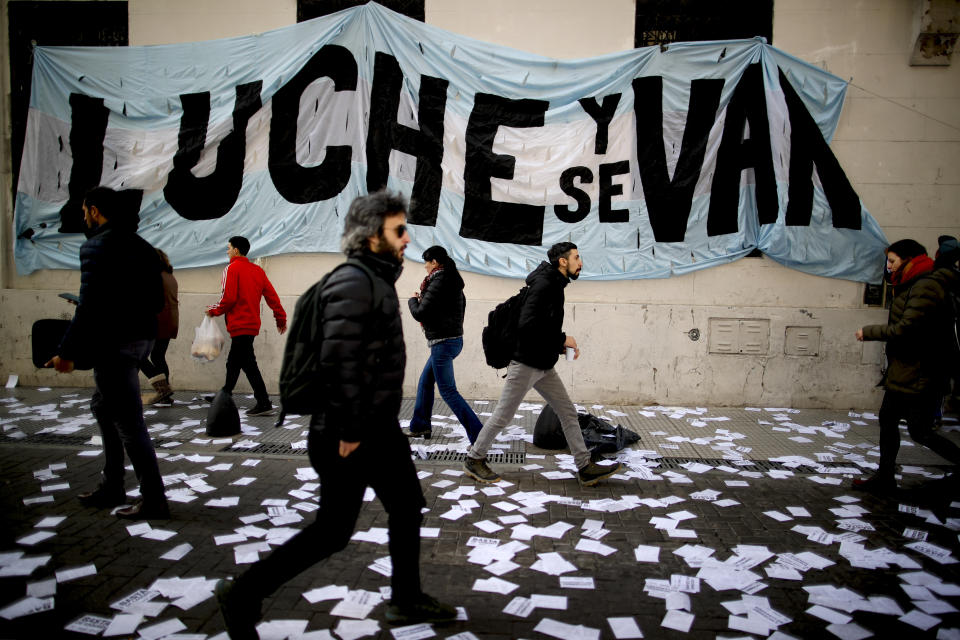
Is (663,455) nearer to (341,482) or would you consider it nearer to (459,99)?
(341,482)

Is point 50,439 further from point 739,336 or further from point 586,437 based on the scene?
point 739,336

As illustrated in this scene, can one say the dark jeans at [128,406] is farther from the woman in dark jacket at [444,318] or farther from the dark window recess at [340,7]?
the dark window recess at [340,7]

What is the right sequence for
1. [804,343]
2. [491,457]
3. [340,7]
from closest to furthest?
[491,457] < [804,343] < [340,7]

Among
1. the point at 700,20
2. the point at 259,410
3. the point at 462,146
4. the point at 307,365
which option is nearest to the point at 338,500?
the point at 307,365

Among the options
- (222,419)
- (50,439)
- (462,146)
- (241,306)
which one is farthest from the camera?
(462,146)

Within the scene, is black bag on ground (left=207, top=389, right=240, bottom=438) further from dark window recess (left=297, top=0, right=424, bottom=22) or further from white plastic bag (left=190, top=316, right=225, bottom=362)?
dark window recess (left=297, top=0, right=424, bottom=22)

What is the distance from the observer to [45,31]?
859 cm

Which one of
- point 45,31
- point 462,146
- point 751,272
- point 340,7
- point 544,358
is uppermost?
point 340,7

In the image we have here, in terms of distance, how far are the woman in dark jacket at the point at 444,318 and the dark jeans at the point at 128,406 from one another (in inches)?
94.9

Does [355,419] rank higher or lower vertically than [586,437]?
higher

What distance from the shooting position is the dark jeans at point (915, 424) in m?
4.71

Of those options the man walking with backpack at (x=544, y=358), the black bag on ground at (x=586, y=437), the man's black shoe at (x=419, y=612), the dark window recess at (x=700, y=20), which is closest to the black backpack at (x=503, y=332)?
the man walking with backpack at (x=544, y=358)

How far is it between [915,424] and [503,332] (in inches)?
128

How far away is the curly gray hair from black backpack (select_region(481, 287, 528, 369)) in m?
2.18
